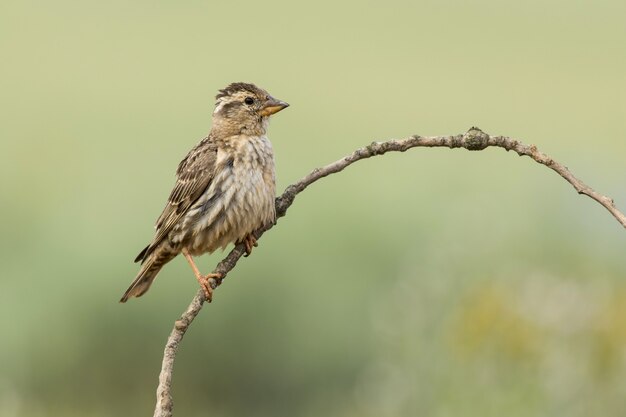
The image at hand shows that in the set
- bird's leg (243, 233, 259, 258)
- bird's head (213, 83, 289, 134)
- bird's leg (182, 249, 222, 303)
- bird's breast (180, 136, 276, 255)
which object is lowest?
bird's leg (182, 249, 222, 303)

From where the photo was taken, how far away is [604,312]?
32.0 feet

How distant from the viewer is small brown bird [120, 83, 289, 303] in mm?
5785

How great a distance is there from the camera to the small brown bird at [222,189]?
579cm

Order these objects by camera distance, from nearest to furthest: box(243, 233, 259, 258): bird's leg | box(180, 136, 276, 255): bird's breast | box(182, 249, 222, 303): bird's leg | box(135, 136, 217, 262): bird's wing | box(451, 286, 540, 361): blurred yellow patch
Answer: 1. box(182, 249, 222, 303): bird's leg
2. box(243, 233, 259, 258): bird's leg
3. box(180, 136, 276, 255): bird's breast
4. box(135, 136, 217, 262): bird's wing
5. box(451, 286, 540, 361): blurred yellow patch

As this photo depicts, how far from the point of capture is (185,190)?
6.05 meters

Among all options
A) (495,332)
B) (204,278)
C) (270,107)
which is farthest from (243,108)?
(495,332)

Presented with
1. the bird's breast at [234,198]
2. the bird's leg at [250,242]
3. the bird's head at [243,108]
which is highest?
the bird's head at [243,108]

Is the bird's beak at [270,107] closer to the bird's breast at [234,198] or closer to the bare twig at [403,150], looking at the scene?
the bird's breast at [234,198]

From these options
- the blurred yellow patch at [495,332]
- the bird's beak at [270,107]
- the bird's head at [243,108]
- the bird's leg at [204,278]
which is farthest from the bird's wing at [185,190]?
the blurred yellow patch at [495,332]

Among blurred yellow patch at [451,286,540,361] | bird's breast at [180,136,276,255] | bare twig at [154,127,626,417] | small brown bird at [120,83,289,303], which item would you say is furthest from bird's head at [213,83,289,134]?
blurred yellow patch at [451,286,540,361]

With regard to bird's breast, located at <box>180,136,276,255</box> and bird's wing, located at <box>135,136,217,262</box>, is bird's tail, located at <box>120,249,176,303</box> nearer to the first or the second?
bird's wing, located at <box>135,136,217,262</box>

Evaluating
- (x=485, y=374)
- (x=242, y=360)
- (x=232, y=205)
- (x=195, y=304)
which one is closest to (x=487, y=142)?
(x=195, y=304)

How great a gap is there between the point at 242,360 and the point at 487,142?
7.70m

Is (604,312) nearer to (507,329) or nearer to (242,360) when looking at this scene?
(507,329)
